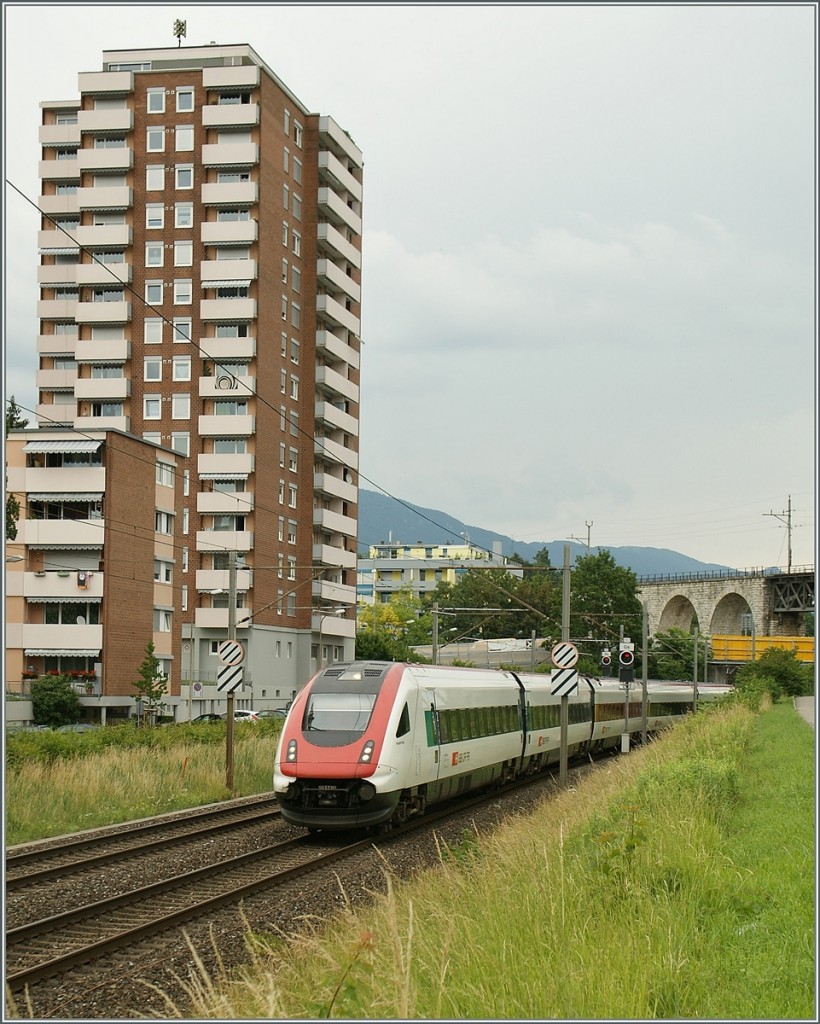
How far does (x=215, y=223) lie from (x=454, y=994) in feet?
219

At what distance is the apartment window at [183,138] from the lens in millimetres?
71625

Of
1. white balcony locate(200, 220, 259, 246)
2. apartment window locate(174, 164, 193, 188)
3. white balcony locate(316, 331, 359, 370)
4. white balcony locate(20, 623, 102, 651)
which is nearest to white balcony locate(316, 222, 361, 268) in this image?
white balcony locate(316, 331, 359, 370)

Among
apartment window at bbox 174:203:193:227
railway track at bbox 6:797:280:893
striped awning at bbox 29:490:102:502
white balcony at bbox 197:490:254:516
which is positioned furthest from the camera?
apartment window at bbox 174:203:193:227

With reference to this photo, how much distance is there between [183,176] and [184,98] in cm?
448

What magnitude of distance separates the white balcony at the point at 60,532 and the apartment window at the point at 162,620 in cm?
500

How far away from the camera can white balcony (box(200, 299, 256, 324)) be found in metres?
69.3

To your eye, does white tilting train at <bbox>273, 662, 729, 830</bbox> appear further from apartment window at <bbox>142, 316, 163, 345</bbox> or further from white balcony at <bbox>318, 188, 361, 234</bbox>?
white balcony at <bbox>318, 188, 361, 234</bbox>

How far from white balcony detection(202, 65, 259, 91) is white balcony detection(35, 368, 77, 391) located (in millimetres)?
19385

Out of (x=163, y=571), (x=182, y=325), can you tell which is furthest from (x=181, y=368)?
(x=163, y=571)

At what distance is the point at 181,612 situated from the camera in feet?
213

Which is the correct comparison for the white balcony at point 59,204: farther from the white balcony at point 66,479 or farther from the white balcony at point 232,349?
the white balcony at point 66,479

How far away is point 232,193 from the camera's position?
70.0 m

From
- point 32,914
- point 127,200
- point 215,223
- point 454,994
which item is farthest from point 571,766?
point 127,200

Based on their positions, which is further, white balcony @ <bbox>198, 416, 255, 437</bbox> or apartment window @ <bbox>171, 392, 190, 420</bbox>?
apartment window @ <bbox>171, 392, 190, 420</bbox>
